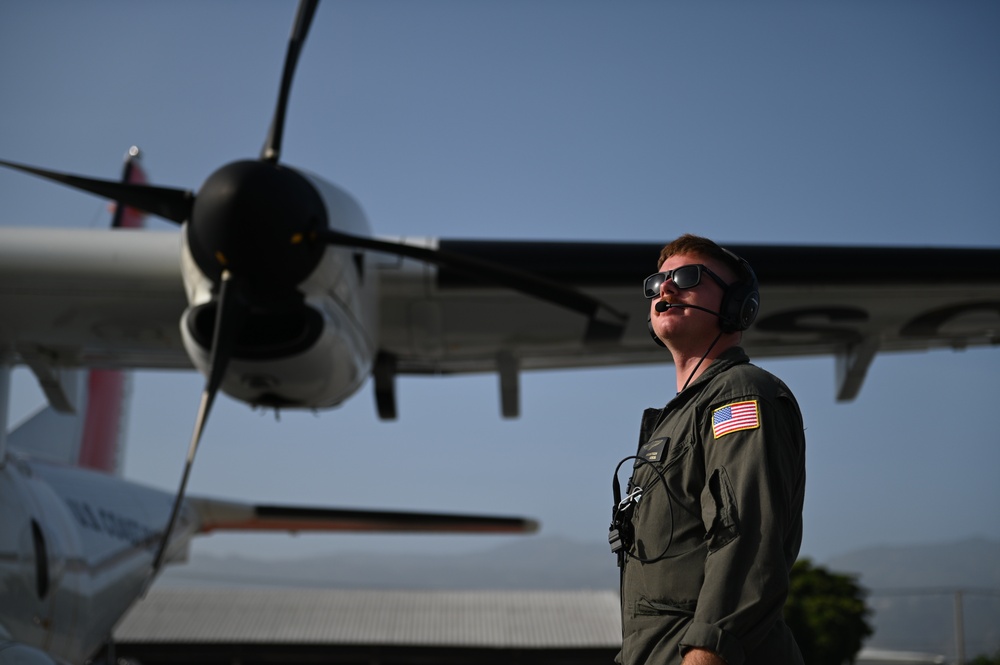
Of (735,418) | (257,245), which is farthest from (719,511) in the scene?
(257,245)

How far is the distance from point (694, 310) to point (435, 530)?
961cm

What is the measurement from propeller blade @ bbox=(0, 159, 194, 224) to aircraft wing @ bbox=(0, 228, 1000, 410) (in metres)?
0.26

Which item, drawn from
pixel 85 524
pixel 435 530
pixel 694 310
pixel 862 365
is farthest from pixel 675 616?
pixel 435 530

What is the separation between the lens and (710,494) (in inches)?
73.0

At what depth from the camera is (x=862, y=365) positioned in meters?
7.62

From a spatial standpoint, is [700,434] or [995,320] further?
[995,320]

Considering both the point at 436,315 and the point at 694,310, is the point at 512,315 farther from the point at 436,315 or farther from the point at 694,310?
the point at 694,310

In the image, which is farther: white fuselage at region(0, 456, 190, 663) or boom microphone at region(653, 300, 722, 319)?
white fuselage at region(0, 456, 190, 663)

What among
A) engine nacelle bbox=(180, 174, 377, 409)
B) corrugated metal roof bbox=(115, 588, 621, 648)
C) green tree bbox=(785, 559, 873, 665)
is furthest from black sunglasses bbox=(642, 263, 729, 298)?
green tree bbox=(785, 559, 873, 665)

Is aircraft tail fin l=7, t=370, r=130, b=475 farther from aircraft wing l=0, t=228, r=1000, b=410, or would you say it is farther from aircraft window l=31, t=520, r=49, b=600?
aircraft wing l=0, t=228, r=1000, b=410

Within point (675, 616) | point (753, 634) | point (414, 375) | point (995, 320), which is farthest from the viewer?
point (414, 375)

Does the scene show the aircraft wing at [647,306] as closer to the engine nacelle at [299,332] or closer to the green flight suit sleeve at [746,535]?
the engine nacelle at [299,332]

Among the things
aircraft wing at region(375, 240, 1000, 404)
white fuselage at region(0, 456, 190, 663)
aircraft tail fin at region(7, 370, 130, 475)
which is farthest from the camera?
aircraft tail fin at region(7, 370, 130, 475)

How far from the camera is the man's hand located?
1.70 meters
